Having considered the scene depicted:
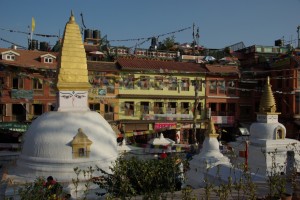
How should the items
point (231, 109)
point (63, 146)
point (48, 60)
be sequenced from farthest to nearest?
1. point (231, 109)
2. point (48, 60)
3. point (63, 146)

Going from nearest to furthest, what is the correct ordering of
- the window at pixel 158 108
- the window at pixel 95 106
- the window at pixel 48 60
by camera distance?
1. the window at pixel 48 60
2. the window at pixel 95 106
3. the window at pixel 158 108

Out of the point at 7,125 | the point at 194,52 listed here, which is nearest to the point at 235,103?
the point at 194,52

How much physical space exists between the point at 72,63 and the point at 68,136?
3.65 meters

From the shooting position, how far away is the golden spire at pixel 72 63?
49.5 feet

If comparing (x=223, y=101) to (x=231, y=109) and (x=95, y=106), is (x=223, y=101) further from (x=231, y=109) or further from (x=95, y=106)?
(x=95, y=106)

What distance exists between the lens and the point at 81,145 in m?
13.5

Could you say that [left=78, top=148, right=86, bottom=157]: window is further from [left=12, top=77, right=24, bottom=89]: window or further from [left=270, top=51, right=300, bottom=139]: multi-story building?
[left=270, top=51, right=300, bottom=139]: multi-story building

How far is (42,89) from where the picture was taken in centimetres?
2898

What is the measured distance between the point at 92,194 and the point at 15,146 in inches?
470

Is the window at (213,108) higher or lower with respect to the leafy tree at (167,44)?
lower

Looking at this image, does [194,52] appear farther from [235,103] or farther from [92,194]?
[92,194]

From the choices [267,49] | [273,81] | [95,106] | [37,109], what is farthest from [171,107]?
[267,49]

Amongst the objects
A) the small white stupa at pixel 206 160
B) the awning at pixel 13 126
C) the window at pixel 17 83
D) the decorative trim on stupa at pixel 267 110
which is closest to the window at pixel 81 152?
the small white stupa at pixel 206 160

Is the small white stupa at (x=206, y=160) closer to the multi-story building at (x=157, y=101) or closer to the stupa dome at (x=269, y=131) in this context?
the stupa dome at (x=269, y=131)
